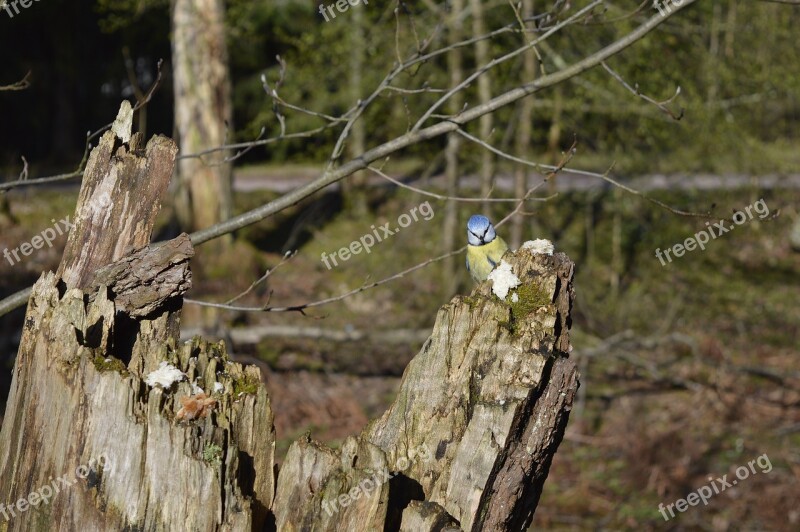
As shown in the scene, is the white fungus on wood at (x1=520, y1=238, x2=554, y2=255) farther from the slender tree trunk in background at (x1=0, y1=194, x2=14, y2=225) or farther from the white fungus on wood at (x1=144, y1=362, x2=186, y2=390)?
the slender tree trunk in background at (x1=0, y1=194, x2=14, y2=225)

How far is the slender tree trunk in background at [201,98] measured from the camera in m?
10.5

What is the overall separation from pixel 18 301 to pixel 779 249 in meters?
15.3

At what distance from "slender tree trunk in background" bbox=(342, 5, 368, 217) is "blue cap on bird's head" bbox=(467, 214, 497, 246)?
7.90 ft

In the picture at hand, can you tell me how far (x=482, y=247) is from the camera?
5.60 metres

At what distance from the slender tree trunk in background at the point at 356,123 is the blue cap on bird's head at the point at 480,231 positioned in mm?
2407

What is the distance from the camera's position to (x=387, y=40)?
10.8 m

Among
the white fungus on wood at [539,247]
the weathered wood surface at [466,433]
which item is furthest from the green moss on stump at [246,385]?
the white fungus on wood at [539,247]

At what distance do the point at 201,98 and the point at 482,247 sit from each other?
21.2 ft

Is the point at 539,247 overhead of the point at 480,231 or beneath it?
beneath

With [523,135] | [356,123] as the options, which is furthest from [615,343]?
[356,123]

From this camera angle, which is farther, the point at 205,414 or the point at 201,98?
the point at 201,98

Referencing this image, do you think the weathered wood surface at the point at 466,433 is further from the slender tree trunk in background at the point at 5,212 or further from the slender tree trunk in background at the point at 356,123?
the slender tree trunk in background at the point at 5,212

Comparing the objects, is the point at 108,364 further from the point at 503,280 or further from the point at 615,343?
the point at 615,343

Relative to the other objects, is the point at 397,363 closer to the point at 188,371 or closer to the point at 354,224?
the point at 354,224
